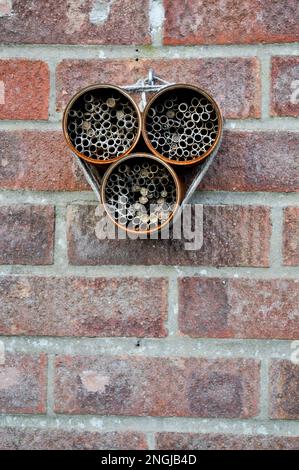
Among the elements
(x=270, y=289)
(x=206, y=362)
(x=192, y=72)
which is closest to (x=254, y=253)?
(x=270, y=289)

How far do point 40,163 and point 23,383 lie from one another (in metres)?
0.33

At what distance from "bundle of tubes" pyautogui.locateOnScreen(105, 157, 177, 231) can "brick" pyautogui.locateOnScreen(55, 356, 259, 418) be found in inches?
9.2

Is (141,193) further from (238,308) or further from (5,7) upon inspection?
(5,7)

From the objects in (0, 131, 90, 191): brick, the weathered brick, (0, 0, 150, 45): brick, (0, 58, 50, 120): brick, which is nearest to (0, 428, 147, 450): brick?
the weathered brick

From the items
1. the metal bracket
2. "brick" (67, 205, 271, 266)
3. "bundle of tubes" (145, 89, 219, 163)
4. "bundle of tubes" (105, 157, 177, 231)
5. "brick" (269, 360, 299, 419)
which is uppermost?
the metal bracket

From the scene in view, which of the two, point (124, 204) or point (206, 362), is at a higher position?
point (124, 204)

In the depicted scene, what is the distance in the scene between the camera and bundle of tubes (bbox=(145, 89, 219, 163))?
83 centimetres

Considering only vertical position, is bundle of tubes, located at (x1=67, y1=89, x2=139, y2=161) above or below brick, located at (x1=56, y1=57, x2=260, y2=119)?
below

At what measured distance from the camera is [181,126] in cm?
83

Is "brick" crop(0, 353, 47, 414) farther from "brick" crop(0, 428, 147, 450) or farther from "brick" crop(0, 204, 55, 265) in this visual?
"brick" crop(0, 204, 55, 265)

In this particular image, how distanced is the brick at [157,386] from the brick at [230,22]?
46 centimetres

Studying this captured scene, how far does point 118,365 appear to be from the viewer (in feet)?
3.16
